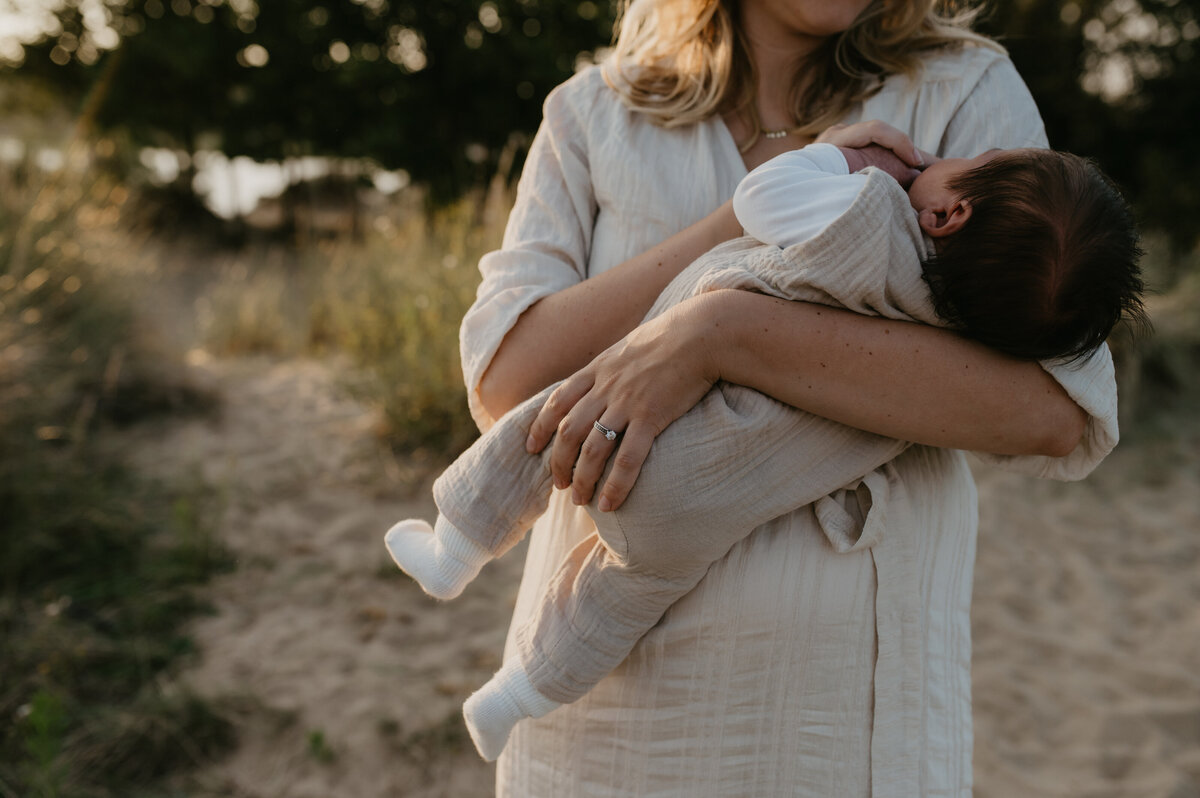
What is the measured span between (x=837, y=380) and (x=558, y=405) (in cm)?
41

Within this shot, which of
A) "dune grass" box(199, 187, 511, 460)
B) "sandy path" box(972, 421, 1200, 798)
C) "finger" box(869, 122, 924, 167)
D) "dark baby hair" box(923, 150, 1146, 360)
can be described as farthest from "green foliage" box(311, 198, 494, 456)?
"dark baby hair" box(923, 150, 1146, 360)

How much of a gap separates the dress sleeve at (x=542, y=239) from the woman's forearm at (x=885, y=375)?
0.35 meters

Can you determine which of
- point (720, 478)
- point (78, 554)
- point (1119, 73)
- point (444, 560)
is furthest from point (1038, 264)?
point (1119, 73)

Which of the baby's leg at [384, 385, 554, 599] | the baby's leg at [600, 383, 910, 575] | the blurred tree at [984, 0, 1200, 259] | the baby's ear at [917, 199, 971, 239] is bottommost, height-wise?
the blurred tree at [984, 0, 1200, 259]

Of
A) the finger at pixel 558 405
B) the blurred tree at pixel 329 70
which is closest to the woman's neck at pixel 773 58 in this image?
the finger at pixel 558 405

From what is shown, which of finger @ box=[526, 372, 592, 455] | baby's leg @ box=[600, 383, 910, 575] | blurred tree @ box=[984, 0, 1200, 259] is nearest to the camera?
baby's leg @ box=[600, 383, 910, 575]

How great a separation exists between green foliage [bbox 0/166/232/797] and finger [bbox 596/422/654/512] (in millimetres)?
2173

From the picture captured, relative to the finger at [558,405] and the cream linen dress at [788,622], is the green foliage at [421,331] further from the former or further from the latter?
the finger at [558,405]

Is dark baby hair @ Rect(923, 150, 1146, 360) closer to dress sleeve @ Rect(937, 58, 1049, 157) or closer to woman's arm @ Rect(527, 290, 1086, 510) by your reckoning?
woman's arm @ Rect(527, 290, 1086, 510)

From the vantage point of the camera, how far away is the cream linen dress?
1.26 meters

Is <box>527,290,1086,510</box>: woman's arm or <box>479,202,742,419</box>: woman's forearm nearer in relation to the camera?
<box>527,290,1086,510</box>: woman's arm

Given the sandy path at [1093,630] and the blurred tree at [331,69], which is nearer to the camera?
the sandy path at [1093,630]

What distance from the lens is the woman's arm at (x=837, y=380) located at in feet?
3.96

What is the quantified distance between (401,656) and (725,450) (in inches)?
106
